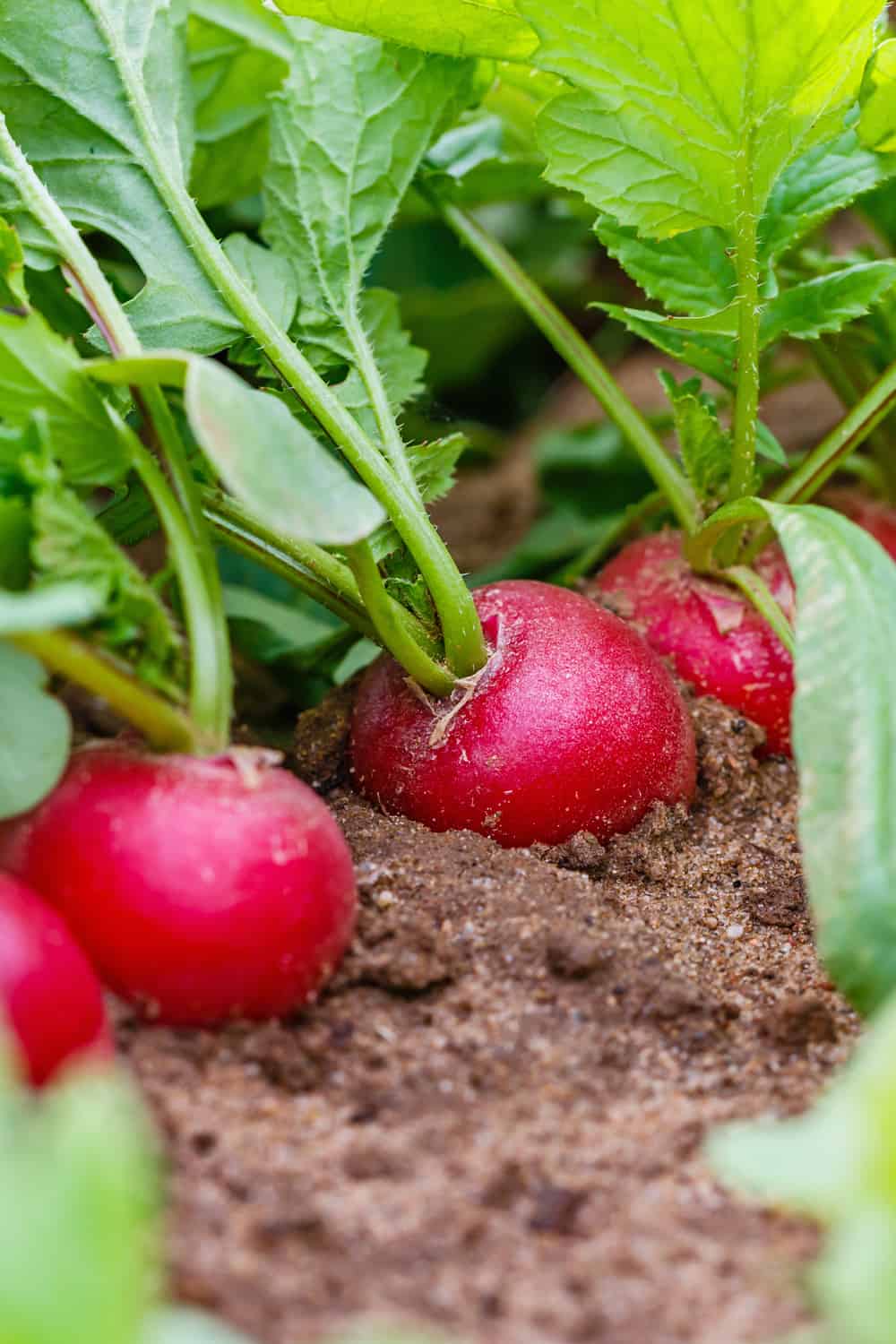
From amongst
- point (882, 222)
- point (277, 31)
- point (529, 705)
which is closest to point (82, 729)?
point (529, 705)

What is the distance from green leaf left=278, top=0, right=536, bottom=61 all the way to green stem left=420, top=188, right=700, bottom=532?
309 mm

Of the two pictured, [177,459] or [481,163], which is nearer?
[177,459]

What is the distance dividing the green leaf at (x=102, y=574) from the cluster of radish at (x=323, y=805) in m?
0.09

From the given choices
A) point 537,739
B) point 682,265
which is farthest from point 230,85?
point 537,739

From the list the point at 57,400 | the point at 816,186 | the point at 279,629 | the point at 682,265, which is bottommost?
the point at 279,629

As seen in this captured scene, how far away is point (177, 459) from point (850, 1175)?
2.55 ft

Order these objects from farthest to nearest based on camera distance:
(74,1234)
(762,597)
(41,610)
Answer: (762,597), (41,610), (74,1234)

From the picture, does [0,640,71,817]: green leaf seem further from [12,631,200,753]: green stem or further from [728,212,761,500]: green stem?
[728,212,761,500]: green stem

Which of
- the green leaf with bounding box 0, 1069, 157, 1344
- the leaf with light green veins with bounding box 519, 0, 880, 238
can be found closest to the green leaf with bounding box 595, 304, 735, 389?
the leaf with light green veins with bounding box 519, 0, 880, 238

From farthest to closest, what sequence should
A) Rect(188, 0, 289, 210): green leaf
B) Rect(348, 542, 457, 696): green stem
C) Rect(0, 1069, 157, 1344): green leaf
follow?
Rect(188, 0, 289, 210): green leaf
Rect(348, 542, 457, 696): green stem
Rect(0, 1069, 157, 1344): green leaf

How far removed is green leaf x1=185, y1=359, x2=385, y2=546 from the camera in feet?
3.06

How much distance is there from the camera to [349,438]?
50.8 inches

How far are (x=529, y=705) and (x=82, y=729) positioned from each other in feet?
2.03

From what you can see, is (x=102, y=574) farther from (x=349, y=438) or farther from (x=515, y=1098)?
(x=515, y=1098)
